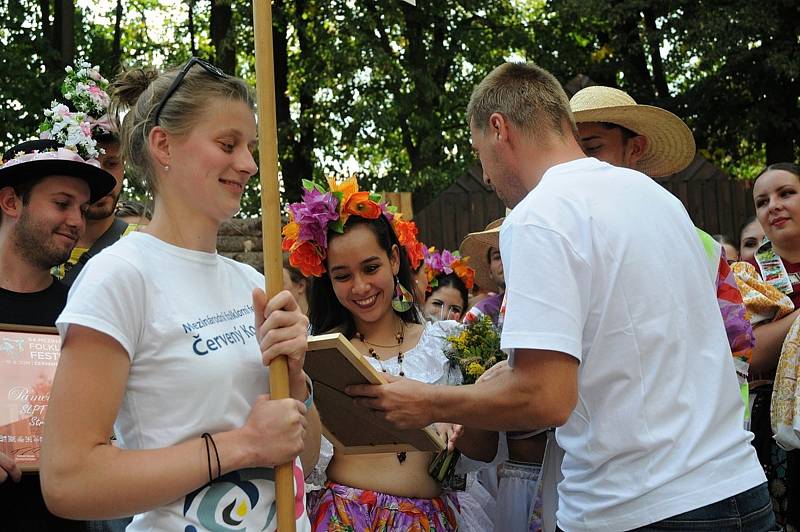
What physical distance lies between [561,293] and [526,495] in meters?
1.71

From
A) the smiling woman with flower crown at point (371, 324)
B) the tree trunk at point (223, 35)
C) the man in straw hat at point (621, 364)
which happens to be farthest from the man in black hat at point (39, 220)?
the tree trunk at point (223, 35)

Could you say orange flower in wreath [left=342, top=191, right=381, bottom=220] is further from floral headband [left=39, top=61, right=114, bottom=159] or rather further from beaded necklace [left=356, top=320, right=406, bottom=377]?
floral headband [left=39, top=61, right=114, bottom=159]

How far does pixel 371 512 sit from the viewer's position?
3598 millimetres

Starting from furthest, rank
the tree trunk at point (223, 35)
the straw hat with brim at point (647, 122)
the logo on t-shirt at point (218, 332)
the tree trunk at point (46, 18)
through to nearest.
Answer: the tree trunk at point (223, 35) → the tree trunk at point (46, 18) → the straw hat with brim at point (647, 122) → the logo on t-shirt at point (218, 332)

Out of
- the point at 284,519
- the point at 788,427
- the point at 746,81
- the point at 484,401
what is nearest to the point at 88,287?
the point at 284,519

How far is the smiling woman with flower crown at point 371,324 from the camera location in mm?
3633

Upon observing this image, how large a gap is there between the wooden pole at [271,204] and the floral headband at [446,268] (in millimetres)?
4308

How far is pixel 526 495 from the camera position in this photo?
153 inches

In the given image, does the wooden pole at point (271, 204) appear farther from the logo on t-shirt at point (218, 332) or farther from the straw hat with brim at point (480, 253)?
the straw hat with brim at point (480, 253)

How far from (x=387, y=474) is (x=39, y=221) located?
1.67 metres

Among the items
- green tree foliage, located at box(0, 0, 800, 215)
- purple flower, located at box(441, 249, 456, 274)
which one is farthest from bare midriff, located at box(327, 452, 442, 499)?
green tree foliage, located at box(0, 0, 800, 215)

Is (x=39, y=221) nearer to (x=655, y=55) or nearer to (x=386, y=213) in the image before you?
(x=386, y=213)

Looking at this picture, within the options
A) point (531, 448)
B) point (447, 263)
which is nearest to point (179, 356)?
point (531, 448)

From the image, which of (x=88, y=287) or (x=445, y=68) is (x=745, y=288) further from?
(x=445, y=68)
